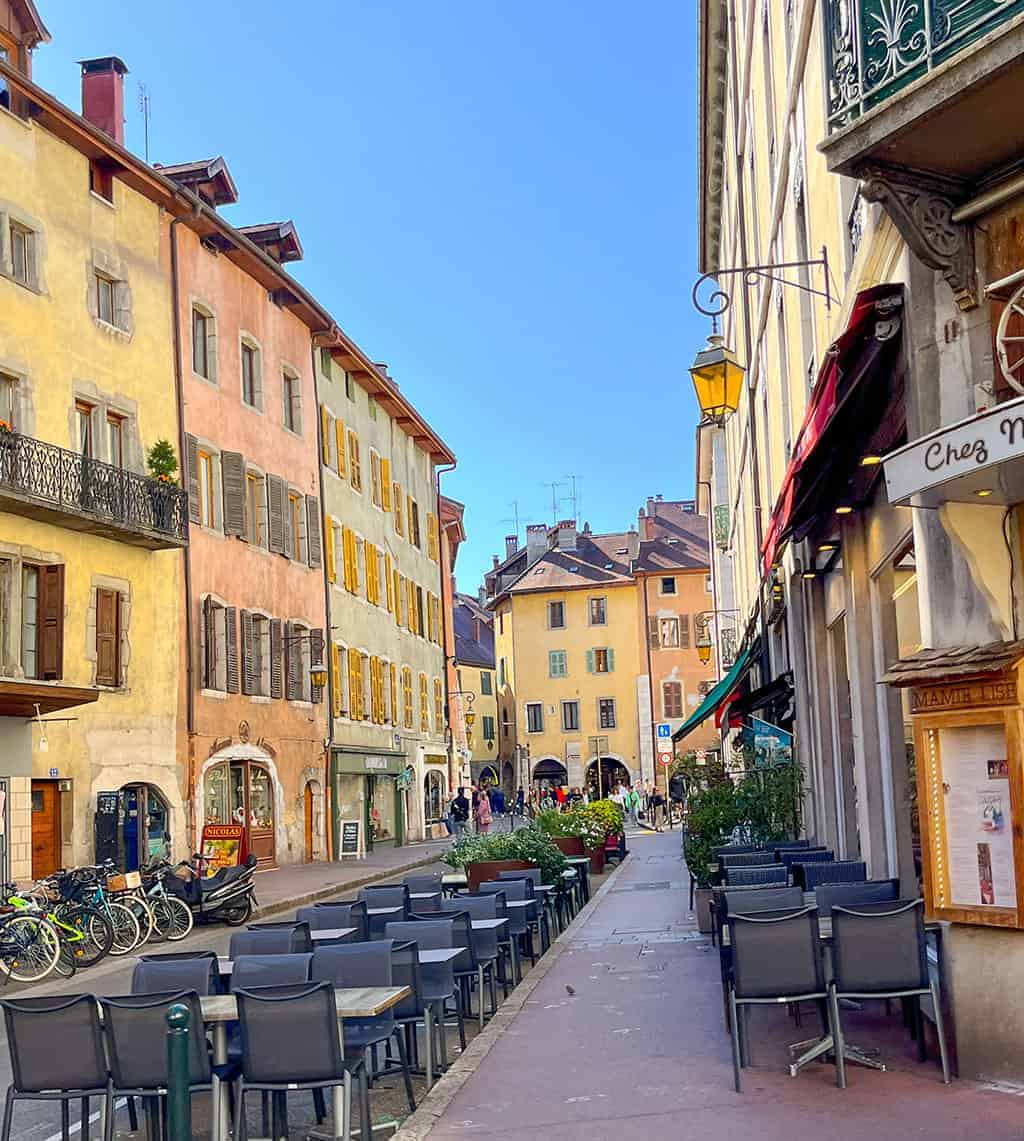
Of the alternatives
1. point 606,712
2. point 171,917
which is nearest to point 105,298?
point 171,917

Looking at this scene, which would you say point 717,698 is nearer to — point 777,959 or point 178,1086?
point 777,959

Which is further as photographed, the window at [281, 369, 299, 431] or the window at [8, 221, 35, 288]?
the window at [281, 369, 299, 431]

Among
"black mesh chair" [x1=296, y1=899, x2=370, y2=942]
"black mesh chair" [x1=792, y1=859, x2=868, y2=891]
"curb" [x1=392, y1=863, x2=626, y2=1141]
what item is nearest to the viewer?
"curb" [x1=392, y1=863, x2=626, y2=1141]

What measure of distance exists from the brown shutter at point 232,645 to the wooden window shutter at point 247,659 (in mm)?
354

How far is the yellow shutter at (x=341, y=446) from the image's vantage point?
38250 millimetres

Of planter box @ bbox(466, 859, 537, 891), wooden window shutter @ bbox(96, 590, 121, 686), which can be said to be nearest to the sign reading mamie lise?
planter box @ bbox(466, 859, 537, 891)

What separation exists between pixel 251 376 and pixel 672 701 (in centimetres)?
4353

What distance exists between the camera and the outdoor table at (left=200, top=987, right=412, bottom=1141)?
6.95 meters

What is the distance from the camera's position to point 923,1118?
6.82 meters

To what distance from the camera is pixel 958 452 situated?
6.86 m

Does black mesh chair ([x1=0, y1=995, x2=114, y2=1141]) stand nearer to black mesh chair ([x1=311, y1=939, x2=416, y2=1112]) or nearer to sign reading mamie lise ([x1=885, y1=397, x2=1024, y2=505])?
black mesh chair ([x1=311, y1=939, x2=416, y2=1112])

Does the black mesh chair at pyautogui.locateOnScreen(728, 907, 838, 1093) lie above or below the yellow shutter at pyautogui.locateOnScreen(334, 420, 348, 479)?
below

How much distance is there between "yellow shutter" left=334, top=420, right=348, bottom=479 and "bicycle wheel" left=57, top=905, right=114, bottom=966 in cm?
2148

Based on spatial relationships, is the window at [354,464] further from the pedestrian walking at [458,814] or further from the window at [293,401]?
the pedestrian walking at [458,814]
